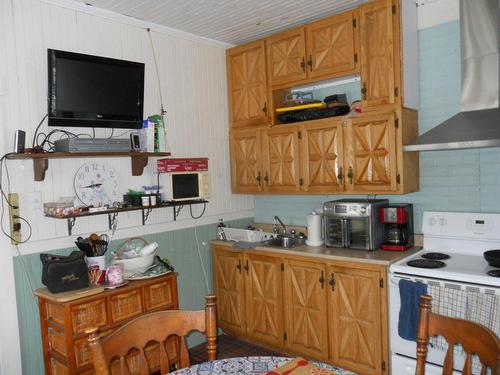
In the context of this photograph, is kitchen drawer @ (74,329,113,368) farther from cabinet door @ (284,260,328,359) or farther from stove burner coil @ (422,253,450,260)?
stove burner coil @ (422,253,450,260)

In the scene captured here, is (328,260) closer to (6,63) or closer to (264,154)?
(264,154)

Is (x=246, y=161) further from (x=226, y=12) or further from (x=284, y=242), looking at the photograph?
(x=226, y=12)

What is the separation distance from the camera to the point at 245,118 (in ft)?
12.7

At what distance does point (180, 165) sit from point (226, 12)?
4.17 feet

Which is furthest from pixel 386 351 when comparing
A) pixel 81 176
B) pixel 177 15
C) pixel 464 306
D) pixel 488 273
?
pixel 177 15

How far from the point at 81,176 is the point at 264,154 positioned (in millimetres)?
1580

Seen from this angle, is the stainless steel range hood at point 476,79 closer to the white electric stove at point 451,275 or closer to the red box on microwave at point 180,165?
the white electric stove at point 451,275

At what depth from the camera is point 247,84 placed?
12.6ft

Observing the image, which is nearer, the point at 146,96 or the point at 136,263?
the point at 136,263

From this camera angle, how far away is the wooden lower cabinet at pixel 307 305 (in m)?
2.84

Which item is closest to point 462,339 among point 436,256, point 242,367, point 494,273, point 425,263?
point 242,367

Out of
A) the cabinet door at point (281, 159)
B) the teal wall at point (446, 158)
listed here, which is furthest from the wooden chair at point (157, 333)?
the teal wall at point (446, 158)

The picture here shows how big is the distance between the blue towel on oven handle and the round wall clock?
7.10 ft

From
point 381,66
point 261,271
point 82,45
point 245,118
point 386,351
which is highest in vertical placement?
point 82,45
